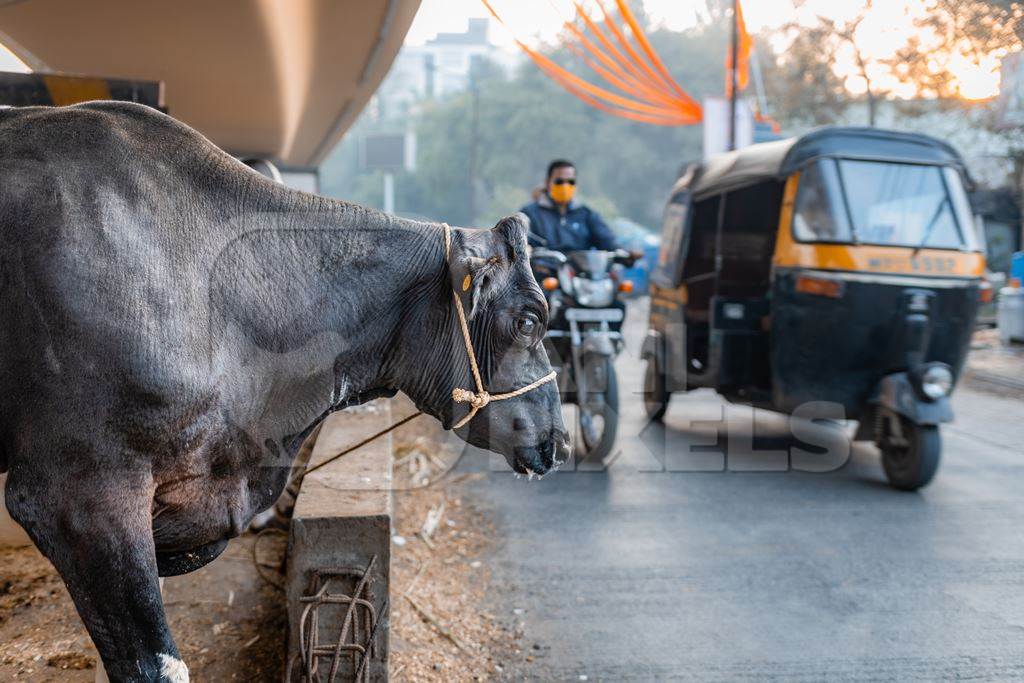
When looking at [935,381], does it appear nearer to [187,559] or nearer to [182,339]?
[187,559]

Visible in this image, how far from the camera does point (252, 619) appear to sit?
11.8 feet

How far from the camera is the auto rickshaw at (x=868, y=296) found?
18.4 ft

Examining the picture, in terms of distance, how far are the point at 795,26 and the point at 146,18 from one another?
43.1 feet

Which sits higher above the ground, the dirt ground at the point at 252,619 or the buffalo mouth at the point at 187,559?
the buffalo mouth at the point at 187,559

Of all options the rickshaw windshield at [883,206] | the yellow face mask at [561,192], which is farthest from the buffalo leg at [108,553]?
the yellow face mask at [561,192]

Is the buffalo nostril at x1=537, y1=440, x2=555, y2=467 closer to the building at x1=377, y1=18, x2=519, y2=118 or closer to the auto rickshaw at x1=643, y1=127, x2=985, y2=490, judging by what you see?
the auto rickshaw at x1=643, y1=127, x2=985, y2=490

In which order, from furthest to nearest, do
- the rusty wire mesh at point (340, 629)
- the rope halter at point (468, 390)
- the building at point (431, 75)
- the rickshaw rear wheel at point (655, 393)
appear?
the building at point (431, 75)
the rickshaw rear wheel at point (655, 393)
the rusty wire mesh at point (340, 629)
the rope halter at point (468, 390)

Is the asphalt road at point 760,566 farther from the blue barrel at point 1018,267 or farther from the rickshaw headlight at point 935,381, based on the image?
the blue barrel at point 1018,267

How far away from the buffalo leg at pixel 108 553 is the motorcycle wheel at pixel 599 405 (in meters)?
4.35

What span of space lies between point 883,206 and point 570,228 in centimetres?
225

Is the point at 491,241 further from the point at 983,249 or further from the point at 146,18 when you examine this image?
the point at 983,249

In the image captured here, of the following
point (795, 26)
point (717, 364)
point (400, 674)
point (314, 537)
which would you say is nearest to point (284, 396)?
point (314, 537)

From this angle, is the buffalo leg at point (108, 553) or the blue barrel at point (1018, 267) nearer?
the buffalo leg at point (108, 553)

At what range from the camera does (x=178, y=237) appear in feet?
6.97
